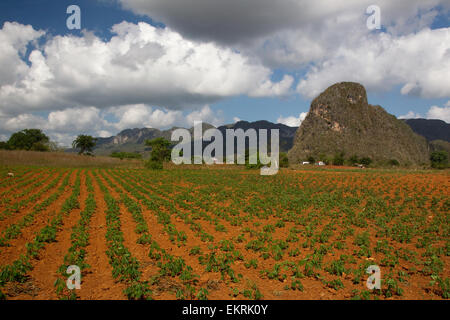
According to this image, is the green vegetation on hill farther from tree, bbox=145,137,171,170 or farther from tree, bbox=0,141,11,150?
tree, bbox=145,137,171,170

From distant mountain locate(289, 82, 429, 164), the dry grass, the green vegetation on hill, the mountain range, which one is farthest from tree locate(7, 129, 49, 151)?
distant mountain locate(289, 82, 429, 164)

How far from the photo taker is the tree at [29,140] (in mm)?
99444

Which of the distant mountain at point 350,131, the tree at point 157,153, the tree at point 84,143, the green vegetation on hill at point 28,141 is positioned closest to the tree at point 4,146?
the green vegetation on hill at point 28,141

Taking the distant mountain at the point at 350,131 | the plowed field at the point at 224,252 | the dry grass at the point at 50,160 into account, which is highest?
the distant mountain at the point at 350,131

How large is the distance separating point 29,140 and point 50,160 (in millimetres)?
56974

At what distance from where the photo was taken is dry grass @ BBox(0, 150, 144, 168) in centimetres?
5510

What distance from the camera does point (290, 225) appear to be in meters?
11.9

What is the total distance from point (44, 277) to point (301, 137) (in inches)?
6513

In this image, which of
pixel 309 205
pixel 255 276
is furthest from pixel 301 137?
pixel 255 276

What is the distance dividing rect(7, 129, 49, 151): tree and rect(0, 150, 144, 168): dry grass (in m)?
43.1

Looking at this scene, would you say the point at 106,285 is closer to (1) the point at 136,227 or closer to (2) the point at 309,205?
(1) the point at 136,227

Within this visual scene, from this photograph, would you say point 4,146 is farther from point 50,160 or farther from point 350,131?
point 350,131

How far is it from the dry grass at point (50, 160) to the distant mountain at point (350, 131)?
97.4 m

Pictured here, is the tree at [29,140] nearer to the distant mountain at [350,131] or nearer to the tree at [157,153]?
the tree at [157,153]
